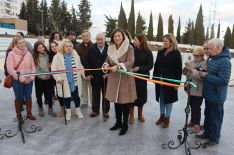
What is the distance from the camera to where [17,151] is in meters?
3.55

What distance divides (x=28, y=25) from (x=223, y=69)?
51140 millimetres

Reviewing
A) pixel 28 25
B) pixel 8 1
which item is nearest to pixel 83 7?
pixel 28 25

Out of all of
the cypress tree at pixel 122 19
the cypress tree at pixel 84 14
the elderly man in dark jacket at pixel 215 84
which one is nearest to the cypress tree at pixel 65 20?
the cypress tree at pixel 84 14

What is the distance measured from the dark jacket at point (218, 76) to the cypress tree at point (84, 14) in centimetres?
4686

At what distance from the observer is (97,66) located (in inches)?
194

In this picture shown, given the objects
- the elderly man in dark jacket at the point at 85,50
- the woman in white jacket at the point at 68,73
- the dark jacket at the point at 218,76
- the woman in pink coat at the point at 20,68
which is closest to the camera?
the dark jacket at the point at 218,76

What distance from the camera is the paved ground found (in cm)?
360

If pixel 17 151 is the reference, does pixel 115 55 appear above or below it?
above

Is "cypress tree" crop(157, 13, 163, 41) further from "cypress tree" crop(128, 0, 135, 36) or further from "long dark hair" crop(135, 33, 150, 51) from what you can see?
"long dark hair" crop(135, 33, 150, 51)

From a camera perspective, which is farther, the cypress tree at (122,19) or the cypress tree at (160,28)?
the cypress tree at (160,28)

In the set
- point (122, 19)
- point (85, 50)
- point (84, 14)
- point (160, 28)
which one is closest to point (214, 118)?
point (85, 50)

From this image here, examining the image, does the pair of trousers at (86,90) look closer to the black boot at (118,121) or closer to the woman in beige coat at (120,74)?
the black boot at (118,121)

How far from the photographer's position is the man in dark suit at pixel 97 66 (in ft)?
16.1

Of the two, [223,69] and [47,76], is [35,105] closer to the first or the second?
[47,76]
